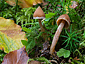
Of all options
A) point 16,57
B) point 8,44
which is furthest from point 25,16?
point 16,57

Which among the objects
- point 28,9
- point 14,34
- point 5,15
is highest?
point 28,9

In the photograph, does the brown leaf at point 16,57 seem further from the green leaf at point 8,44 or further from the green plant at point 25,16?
the green plant at point 25,16

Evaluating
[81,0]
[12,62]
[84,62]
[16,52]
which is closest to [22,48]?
[16,52]

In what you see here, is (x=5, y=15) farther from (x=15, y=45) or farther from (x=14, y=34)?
(x=15, y=45)

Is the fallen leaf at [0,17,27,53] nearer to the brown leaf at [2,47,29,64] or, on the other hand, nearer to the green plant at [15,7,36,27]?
the brown leaf at [2,47,29,64]

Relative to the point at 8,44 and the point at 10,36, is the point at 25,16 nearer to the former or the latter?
the point at 10,36

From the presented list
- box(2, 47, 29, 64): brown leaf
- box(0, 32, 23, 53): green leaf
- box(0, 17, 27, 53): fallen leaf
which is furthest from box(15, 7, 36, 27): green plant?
box(2, 47, 29, 64): brown leaf

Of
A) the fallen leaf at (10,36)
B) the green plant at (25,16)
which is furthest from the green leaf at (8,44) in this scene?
the green plant at (25,16)
